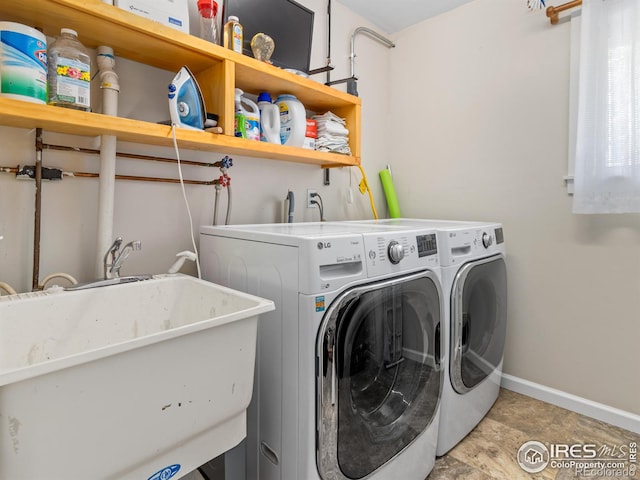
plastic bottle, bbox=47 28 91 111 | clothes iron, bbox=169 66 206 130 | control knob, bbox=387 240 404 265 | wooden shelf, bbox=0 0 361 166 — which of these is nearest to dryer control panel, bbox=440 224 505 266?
control knob, bbox=387 240 404 265

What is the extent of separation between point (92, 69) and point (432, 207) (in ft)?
6.69

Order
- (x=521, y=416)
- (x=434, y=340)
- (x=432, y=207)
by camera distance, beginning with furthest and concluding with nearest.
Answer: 1. (x=432, y=207)
2. (x=521, y=416)
3. (x=434, y=340)

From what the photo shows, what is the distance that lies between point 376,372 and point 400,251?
44 centimetres

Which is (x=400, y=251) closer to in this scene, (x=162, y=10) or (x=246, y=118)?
(x=246, y=118)

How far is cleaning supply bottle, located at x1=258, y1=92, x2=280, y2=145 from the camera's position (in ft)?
5.63

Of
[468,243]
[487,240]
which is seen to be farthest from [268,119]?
[487,240]

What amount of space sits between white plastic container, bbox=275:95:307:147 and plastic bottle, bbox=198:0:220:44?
1.35 ft

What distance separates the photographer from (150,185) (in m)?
1.50

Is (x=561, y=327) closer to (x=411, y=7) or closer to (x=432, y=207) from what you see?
(x=432, y=207)

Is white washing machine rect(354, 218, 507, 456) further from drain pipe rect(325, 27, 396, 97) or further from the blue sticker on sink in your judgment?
the blue sticker on sink

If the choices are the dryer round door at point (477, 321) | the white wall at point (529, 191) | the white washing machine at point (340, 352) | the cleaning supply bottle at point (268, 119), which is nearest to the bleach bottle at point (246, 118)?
the cleaning supply bottle at point (268, 119)

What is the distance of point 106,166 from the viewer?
1270mm

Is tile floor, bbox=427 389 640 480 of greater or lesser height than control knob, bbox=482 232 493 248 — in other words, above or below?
below

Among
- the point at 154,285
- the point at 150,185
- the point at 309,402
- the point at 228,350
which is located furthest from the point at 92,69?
the point at 309,402
